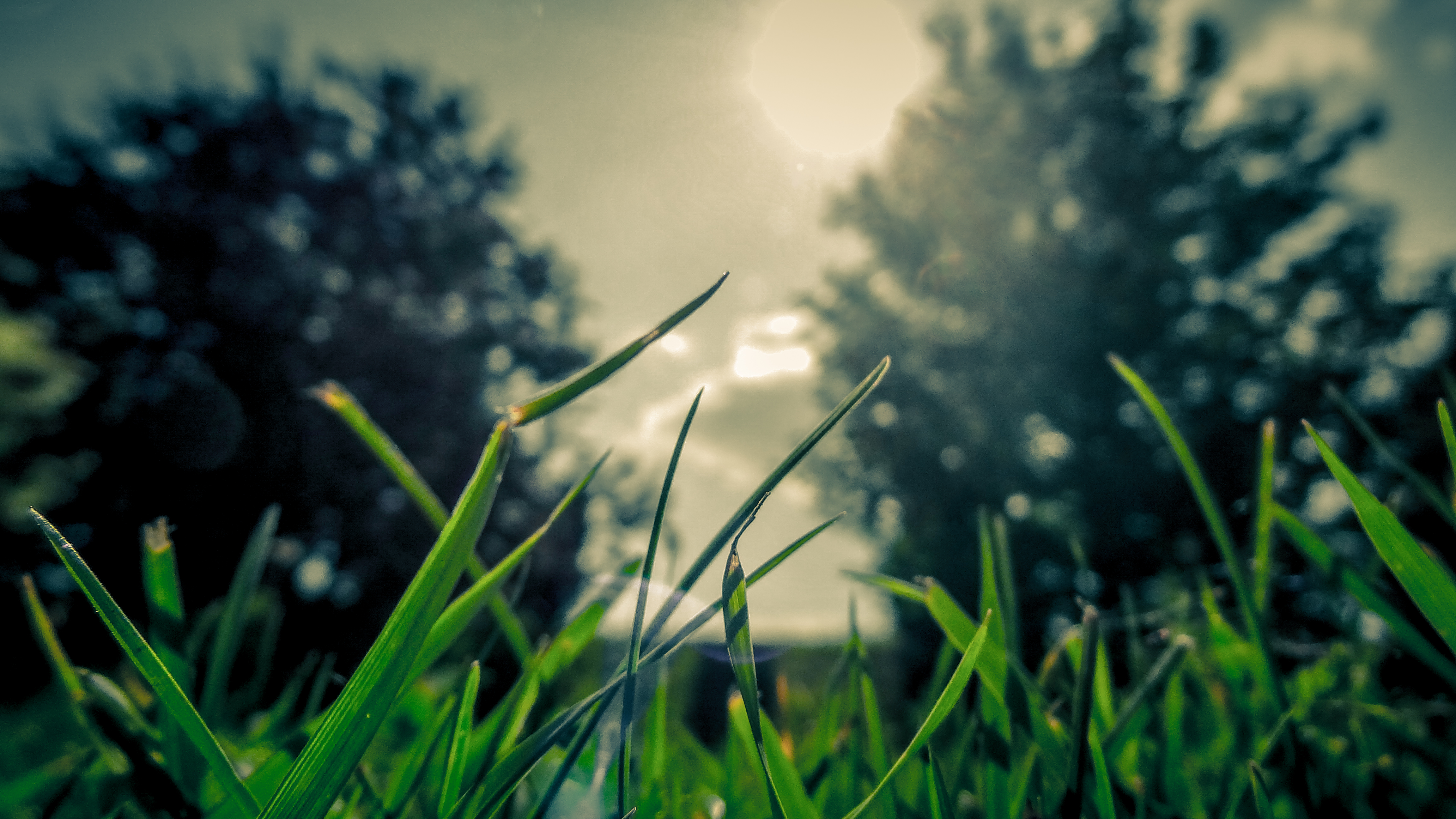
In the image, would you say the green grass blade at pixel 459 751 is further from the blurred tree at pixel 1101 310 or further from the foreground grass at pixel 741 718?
the blurred tree at pixel 1101 310

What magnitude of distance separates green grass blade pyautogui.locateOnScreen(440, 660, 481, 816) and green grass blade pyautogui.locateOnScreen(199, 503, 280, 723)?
140mm

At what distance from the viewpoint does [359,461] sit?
634 centimetres

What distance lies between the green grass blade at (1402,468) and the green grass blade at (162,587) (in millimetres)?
480

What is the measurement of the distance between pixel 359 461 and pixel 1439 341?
11450 mm

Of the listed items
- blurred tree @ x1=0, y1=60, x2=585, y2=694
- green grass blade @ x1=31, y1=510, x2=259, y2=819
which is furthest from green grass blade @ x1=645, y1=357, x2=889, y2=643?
blurred tree @ x1=0, y1=60, x2=585, y2=694

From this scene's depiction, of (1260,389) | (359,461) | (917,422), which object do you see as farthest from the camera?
(917,422)

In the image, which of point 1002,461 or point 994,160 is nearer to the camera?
point 1002,461

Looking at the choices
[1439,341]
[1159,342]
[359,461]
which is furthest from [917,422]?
[359,461]

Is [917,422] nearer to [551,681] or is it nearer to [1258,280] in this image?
[1258,280]

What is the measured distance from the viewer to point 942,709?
0.19 meters

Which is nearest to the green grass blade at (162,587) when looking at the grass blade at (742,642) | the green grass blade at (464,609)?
the green grass blade at (464,609)

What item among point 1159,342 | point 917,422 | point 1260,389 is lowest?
point 917,422

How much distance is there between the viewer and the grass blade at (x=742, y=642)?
0.52ft

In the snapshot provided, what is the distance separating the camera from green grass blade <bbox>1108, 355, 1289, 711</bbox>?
250 millimetres
